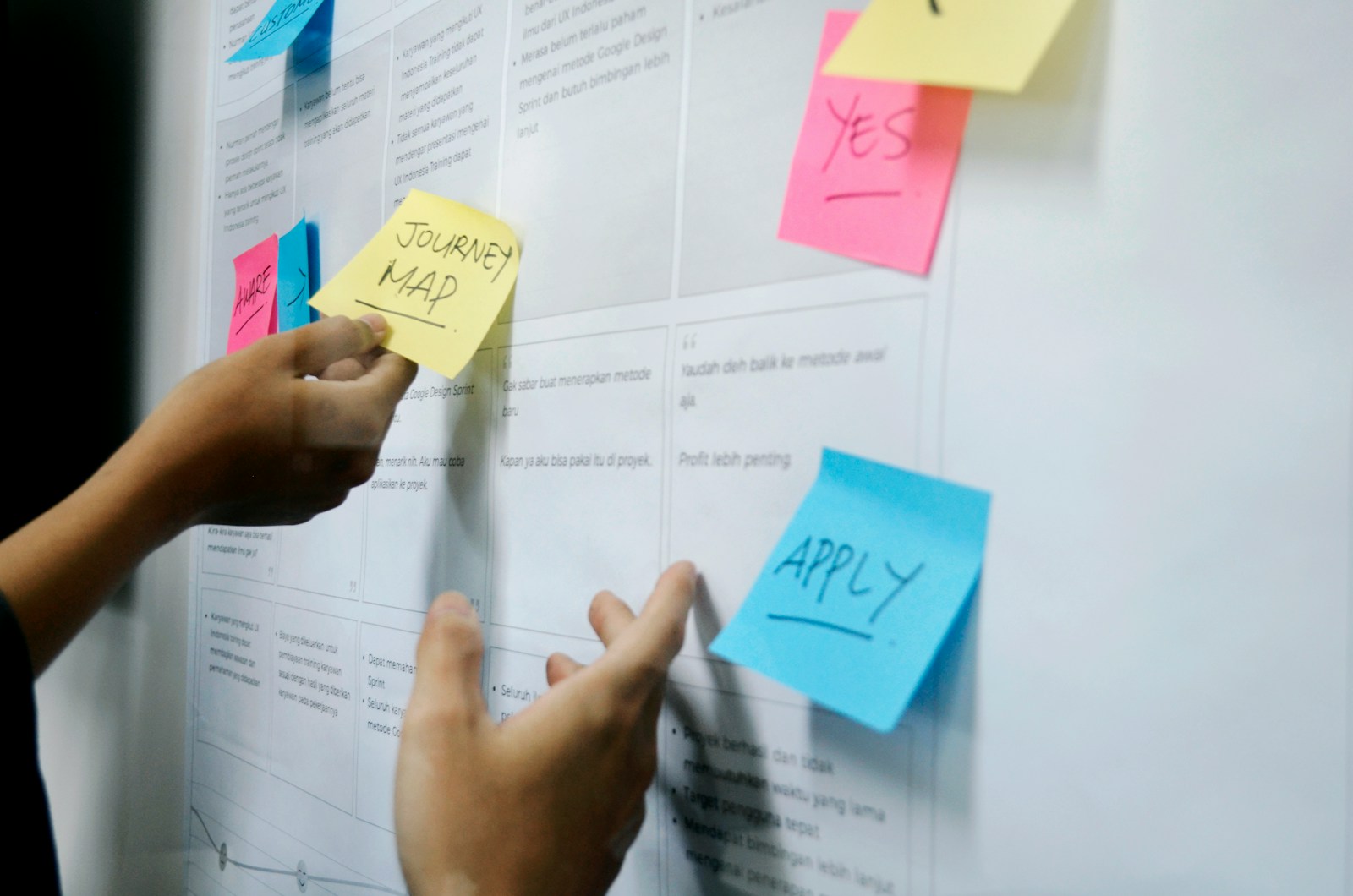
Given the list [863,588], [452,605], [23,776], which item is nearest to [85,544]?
[23,776]

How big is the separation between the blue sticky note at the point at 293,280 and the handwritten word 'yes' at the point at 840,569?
15.6 inches

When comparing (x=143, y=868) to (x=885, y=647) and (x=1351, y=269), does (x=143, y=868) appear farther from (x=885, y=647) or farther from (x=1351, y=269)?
(x=1351, y=269)

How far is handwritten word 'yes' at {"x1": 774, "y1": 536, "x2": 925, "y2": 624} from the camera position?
0.27 meters

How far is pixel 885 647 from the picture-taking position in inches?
10.6

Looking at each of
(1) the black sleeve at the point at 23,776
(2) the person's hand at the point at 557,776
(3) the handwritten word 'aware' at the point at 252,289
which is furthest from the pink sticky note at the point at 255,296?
(2) the person's hand at the point at 557,776

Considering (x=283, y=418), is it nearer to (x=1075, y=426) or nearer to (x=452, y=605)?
(x=452, y=605)

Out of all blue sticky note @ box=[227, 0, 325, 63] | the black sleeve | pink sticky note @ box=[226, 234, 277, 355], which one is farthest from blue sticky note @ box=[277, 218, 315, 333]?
the black sleeve

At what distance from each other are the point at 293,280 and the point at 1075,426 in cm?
51

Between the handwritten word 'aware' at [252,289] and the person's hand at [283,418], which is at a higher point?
the handwritten word 'aware' at [252,289]

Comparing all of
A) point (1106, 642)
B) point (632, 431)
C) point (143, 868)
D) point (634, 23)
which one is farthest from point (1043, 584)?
point (143, 868)

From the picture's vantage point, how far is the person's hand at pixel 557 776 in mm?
315

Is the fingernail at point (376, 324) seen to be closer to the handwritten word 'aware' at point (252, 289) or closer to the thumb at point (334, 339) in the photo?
the thumb at point (334, 339)

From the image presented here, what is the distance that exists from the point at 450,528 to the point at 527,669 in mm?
97

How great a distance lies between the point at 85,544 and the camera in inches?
19.0
